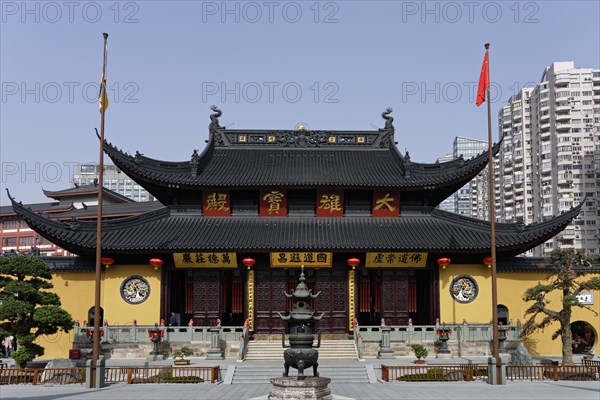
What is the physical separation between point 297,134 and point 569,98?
2234 inches

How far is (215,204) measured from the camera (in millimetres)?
33250

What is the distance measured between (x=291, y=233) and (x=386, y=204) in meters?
5.23

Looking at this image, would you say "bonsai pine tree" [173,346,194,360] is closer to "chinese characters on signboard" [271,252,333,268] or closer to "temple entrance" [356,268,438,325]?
"chinese characters on signboard" [271,252,333,268]

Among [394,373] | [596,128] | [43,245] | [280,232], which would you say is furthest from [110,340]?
[596,128]

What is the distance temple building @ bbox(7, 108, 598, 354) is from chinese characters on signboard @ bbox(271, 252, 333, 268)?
0.16 ft

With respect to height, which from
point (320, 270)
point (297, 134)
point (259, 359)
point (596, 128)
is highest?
point (596, 128)

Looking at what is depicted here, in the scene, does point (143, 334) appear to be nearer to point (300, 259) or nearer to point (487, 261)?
point (300, 259)

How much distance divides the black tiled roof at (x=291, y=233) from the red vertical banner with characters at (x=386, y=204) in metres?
0.32

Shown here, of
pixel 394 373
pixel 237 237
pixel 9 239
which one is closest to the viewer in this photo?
pixel 394 373

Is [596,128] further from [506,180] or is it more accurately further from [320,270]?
[320,270]

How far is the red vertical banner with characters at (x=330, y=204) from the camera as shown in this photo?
3312cm

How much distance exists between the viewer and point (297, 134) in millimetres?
36031

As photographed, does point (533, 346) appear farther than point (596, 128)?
No

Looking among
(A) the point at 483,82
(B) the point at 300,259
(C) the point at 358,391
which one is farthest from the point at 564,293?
(B) the point at 300,259
